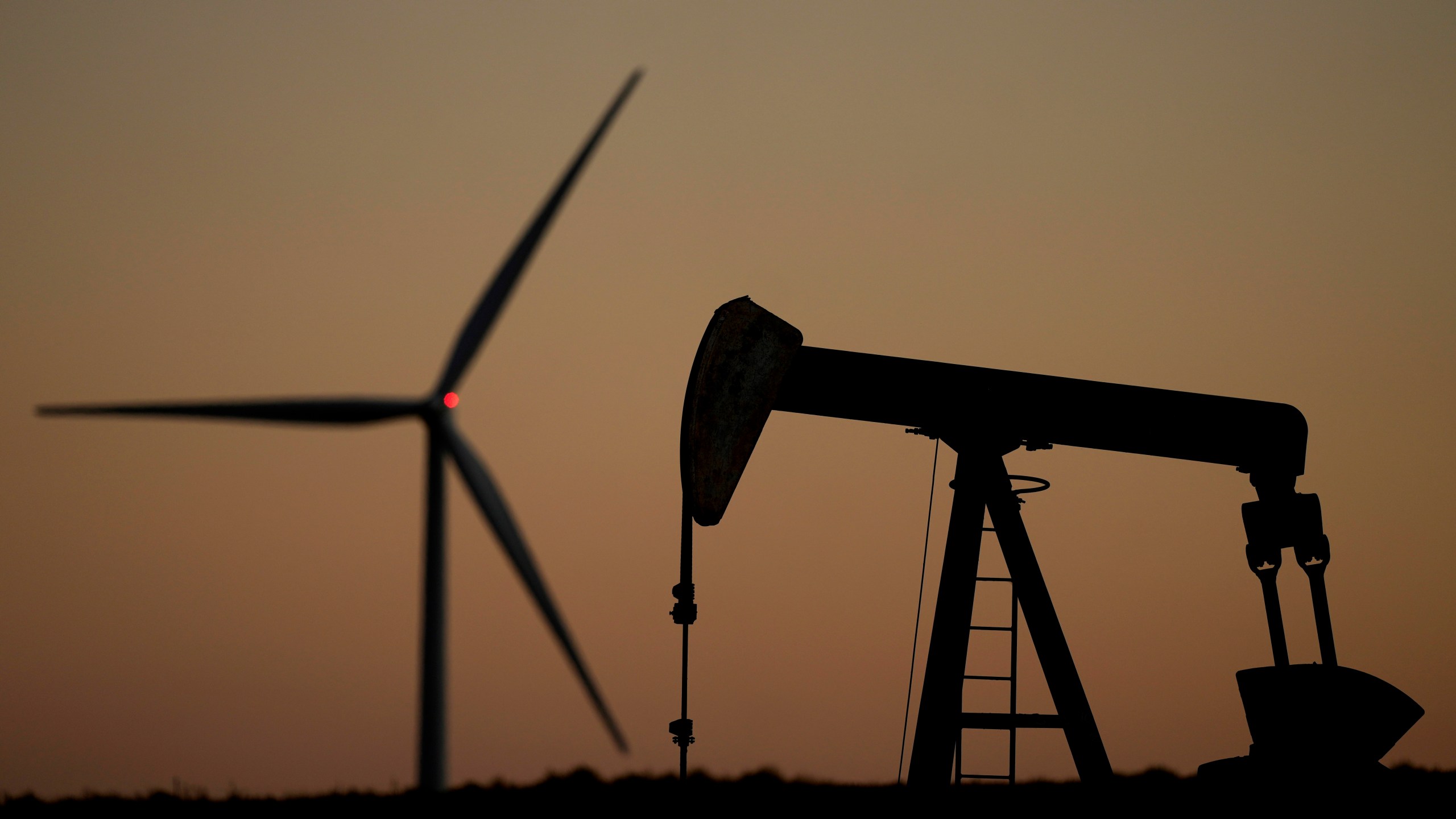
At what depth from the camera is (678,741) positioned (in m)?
7.13

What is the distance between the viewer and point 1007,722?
7.88 metres

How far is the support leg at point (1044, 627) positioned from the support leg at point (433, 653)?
4.00 metres

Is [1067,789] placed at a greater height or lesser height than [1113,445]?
lesser

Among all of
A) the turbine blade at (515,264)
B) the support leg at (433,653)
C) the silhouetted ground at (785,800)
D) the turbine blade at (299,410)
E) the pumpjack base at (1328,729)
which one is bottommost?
the silhouetted ground at (785,800)

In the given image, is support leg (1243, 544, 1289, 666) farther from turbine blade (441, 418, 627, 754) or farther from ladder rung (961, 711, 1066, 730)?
turbine blade (441, 418, 627, 754)

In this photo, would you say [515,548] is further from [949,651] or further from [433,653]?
[949,651]

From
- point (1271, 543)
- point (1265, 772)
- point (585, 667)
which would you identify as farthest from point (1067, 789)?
point (585, 667)

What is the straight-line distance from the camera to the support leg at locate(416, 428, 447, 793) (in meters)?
4.54

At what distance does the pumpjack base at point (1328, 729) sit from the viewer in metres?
8.61

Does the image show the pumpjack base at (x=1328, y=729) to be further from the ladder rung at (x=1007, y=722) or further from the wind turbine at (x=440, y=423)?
the wind turbine at (x=440, y=423)

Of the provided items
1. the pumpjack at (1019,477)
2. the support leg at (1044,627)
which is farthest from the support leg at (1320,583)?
the support leg at (1044,627)

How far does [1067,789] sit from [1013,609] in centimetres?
175

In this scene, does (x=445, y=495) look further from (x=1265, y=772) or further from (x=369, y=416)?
(x=1265, y=772)

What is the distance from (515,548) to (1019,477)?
3.95m
